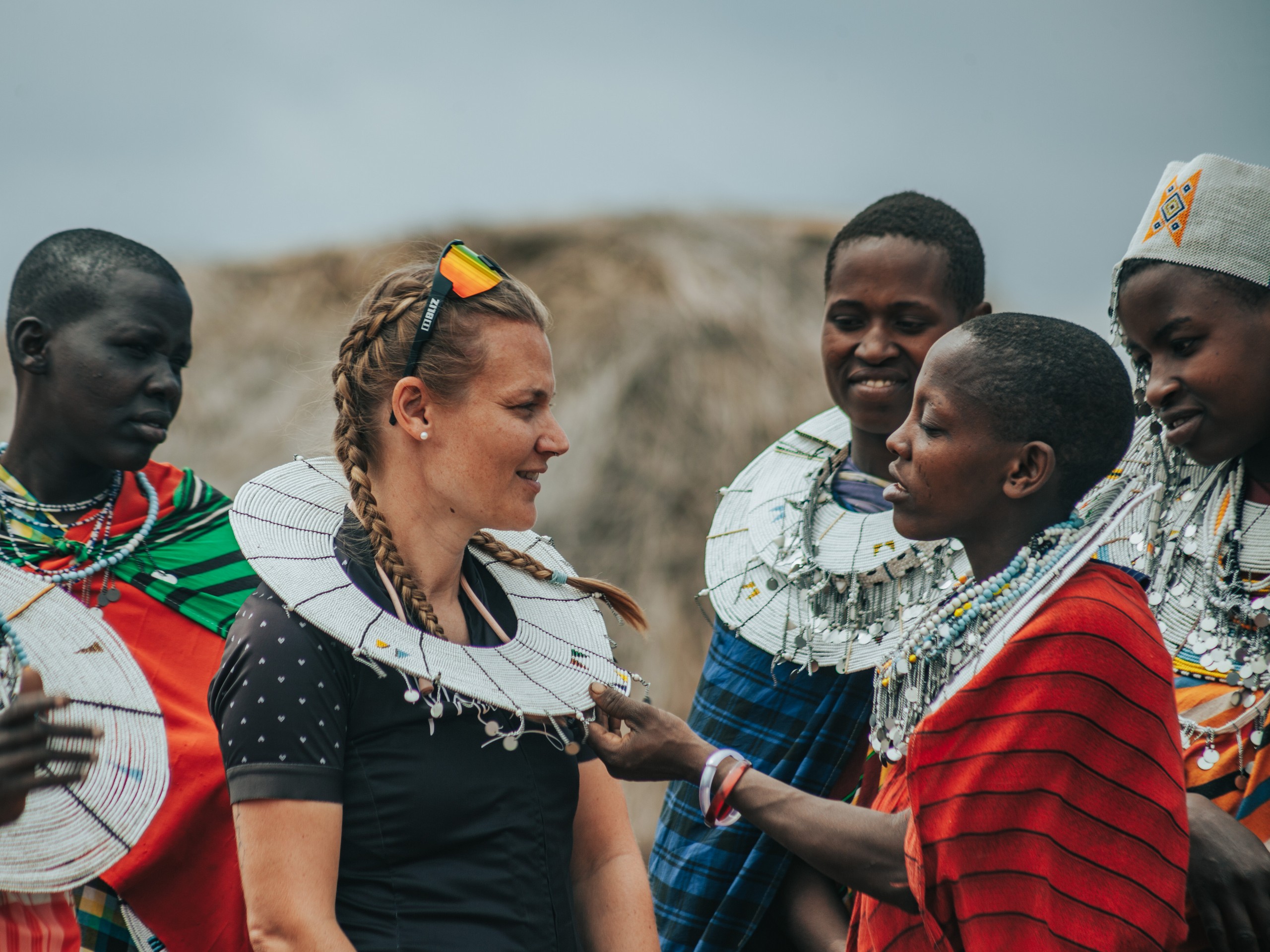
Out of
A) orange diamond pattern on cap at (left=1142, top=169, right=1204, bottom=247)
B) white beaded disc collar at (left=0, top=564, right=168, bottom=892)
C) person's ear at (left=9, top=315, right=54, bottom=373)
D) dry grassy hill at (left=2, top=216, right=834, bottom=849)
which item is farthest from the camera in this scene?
dry grassy hill at (left=2, top=216, right=834, bottom=849)

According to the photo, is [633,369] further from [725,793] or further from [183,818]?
[725,793]

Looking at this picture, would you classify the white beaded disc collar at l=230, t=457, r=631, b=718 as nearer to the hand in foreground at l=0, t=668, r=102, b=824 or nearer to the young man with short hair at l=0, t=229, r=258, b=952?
the hand in foreground at l=0, t=668, r=102, b=824

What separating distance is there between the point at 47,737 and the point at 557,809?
36.5 inches

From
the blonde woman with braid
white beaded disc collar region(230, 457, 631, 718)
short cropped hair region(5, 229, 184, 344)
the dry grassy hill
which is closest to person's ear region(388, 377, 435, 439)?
the blonde woman with braid

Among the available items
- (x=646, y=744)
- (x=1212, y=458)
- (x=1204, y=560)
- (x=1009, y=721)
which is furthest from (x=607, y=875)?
(x=1212, y=458)

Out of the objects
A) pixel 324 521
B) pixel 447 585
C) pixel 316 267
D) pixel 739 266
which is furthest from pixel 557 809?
pixel 316 267

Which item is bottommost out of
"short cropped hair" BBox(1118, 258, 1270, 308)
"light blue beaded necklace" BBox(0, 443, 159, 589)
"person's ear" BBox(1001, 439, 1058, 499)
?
"light blue beaded necklace" BBox(0, 443, 159, 589)

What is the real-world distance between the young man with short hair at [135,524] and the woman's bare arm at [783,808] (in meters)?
1.12

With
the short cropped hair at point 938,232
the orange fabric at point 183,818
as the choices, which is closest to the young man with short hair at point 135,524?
the orange fabric at point 183,818

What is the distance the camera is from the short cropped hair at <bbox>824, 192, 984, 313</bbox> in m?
3.05

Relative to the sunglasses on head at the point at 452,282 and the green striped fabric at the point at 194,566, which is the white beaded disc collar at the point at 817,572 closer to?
the sunglasses on head at the point at 452,282

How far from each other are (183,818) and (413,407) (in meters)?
1.27

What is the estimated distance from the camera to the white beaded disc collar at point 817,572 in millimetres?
2807

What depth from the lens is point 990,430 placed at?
2090 mm
